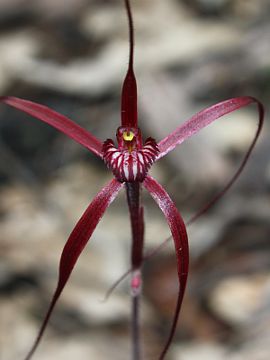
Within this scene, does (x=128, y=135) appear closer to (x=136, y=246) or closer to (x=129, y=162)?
(x=129, y=162)

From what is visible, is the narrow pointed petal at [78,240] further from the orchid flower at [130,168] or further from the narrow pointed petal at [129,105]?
the narrow pointed petal at [129,105]

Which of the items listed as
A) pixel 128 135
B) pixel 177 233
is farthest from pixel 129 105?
pixel 177 233

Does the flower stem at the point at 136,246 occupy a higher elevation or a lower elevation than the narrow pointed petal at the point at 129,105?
lower

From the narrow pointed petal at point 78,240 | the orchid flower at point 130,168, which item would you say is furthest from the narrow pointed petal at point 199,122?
the narrow pointed petal at point 78,240

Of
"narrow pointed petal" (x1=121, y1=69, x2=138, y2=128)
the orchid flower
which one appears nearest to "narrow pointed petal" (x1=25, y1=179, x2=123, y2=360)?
the orchid flower

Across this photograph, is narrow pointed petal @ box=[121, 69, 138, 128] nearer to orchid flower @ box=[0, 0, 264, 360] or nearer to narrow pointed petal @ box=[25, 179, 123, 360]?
orchid flower @ box=[0, 0, 264, 360]
